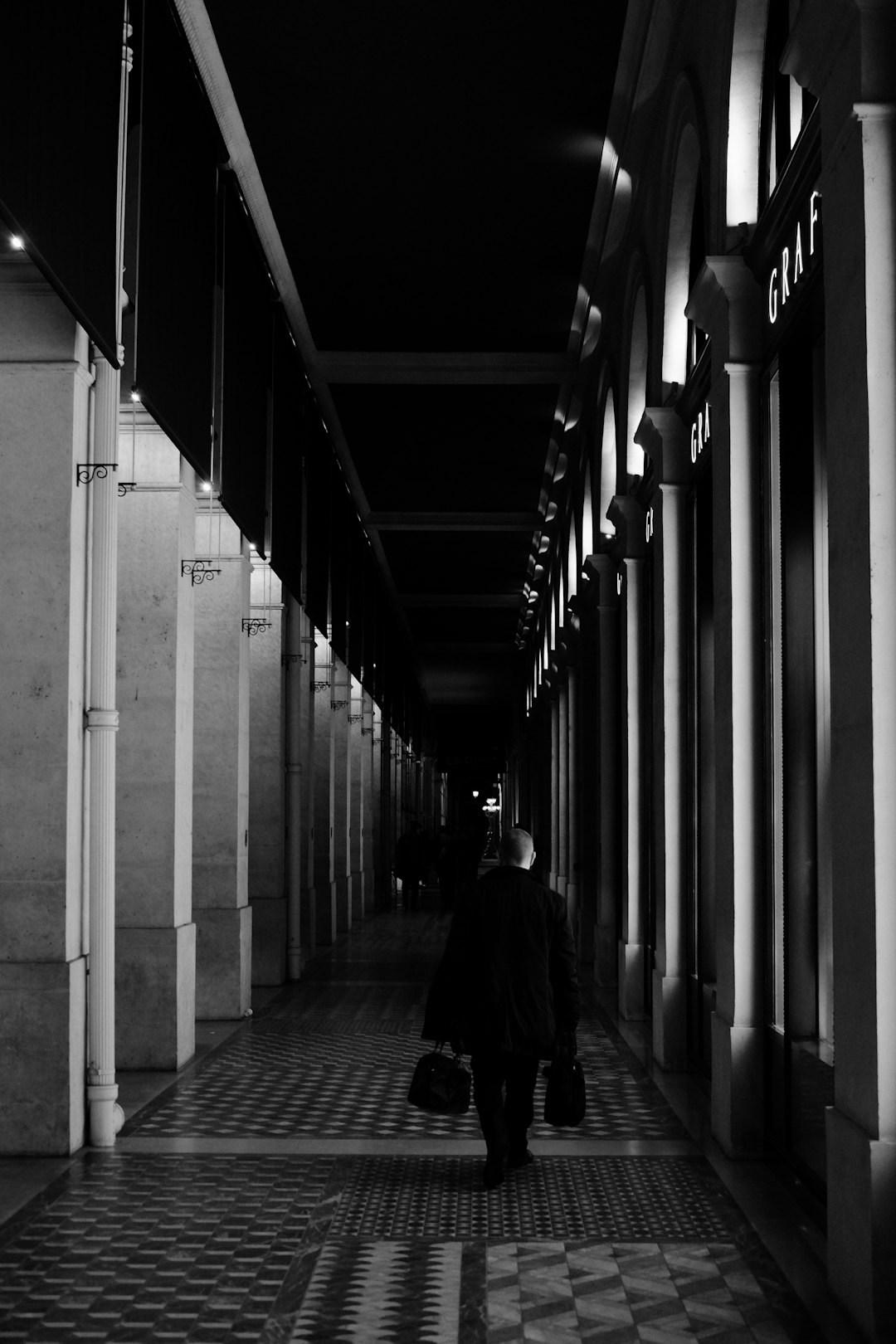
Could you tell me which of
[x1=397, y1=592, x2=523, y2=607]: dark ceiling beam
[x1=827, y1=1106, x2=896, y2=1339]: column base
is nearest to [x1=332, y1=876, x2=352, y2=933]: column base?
[x1=397, y1=592, x2=523, y2=607]: dark ceiling beam

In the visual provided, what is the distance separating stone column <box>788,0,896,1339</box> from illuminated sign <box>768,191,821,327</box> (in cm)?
119

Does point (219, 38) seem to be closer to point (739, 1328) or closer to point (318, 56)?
point (318, 56)

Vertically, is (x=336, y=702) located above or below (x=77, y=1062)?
above

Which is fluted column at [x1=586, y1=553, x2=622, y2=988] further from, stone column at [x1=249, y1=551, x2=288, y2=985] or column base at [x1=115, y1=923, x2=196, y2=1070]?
column base at [x1=115, y1=923, x2=196, y2=1070]

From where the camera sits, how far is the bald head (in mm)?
7570

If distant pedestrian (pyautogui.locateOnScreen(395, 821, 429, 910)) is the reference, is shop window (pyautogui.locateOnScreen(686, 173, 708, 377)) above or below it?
above

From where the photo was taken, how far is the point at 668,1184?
7.32 meters


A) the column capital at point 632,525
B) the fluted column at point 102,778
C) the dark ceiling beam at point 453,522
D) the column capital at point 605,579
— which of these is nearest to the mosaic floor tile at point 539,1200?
the fluted column at point 102,778

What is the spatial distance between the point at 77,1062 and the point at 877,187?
18.8 feet

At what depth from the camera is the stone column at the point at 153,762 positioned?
10422mm

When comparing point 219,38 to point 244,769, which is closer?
point 219,38

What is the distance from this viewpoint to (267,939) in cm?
1612

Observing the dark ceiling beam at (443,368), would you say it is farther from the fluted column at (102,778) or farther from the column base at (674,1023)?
the fluted column at (102,778)

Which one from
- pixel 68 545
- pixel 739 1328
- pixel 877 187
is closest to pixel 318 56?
Answer: pixel 68 545
